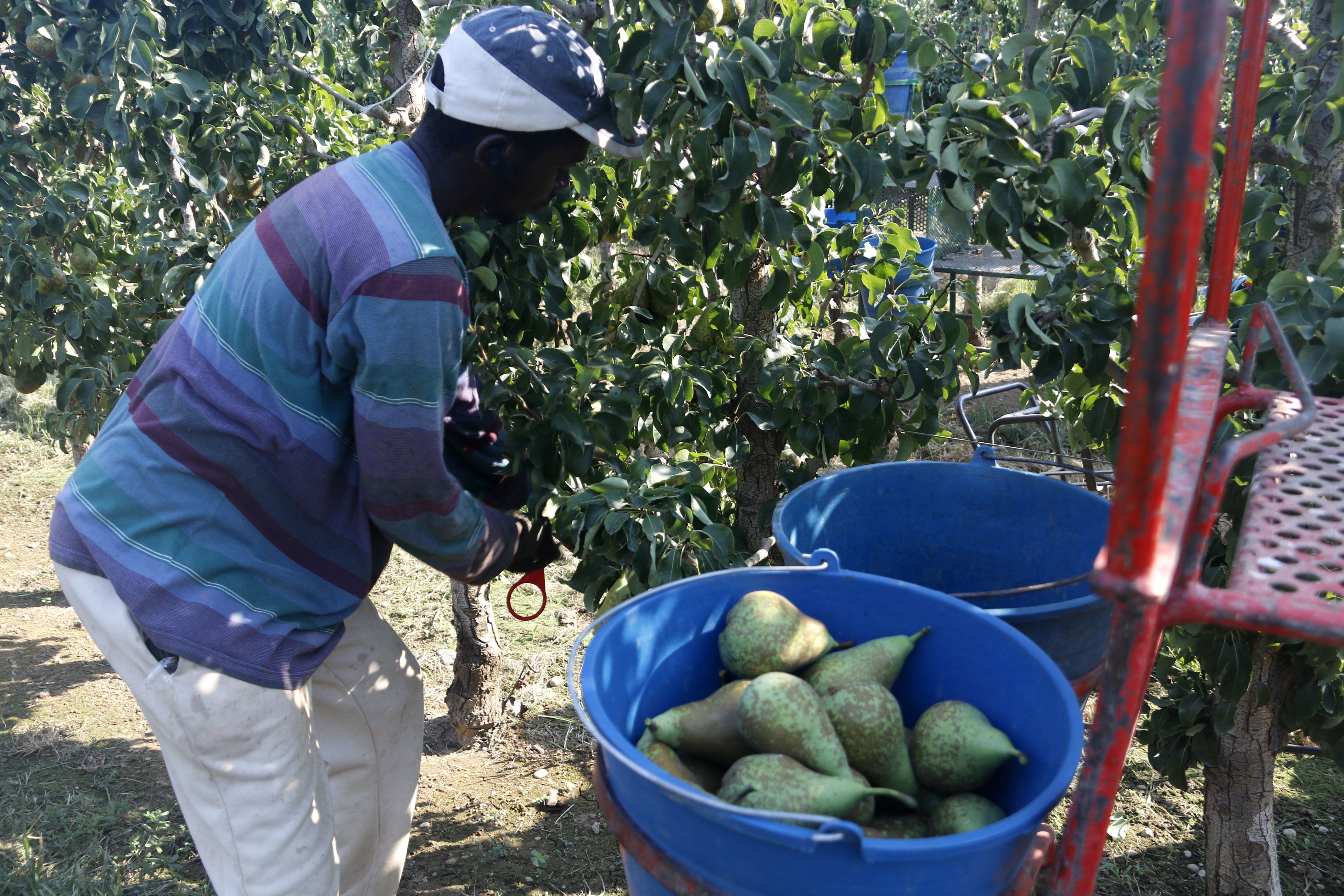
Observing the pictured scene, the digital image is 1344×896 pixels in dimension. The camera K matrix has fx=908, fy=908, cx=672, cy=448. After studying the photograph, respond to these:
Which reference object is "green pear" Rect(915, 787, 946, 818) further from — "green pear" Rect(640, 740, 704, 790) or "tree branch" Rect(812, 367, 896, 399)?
"tree branch" Rect(812, 367, 896, 399)

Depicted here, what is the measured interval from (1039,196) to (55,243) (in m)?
3.59

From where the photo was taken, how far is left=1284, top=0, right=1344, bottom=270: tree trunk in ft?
5.18

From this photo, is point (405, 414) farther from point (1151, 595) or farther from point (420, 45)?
point (420, 45)

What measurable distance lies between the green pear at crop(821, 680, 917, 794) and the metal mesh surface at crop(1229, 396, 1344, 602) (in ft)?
1.52

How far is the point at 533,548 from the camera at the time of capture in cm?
176

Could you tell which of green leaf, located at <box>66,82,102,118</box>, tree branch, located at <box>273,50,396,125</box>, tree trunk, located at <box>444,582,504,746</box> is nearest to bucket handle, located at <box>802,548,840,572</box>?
tree trunk, located at <box>444,582,504,746</box>

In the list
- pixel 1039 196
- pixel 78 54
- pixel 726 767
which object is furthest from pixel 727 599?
pixel 78 54

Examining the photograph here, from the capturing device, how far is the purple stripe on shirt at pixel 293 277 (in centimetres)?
131

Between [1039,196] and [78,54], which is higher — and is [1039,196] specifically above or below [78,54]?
below

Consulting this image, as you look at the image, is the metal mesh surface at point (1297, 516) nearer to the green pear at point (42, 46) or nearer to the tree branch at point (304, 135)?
the tree branch at point (304, 135)

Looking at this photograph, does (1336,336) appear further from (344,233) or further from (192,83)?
(192,83)

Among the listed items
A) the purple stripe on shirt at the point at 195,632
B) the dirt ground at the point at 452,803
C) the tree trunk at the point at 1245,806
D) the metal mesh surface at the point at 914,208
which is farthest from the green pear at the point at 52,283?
the metal mesh surface at the point at 914,208

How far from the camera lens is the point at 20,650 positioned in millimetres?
3521

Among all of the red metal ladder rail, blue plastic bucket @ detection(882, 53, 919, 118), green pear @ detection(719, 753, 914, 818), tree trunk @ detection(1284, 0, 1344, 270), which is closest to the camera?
the red metal ladder rail
